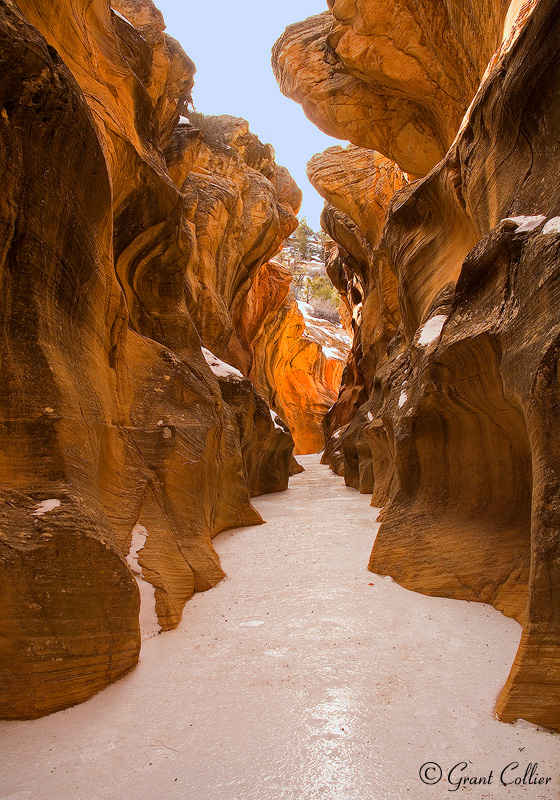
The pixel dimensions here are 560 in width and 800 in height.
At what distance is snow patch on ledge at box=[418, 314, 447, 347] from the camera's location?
4902 millimetres

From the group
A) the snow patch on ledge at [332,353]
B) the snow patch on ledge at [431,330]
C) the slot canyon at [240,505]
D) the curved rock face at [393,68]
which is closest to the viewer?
the slot canyon at [240,505]

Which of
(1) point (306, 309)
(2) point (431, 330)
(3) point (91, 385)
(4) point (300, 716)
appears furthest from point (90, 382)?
(1) point (306, 309)

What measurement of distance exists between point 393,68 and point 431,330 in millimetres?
7865

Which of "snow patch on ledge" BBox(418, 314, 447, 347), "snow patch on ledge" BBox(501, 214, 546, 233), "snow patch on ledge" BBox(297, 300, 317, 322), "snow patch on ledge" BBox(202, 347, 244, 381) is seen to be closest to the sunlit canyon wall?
"snow patch on ledge" BBox(202, 347, 244, 381)

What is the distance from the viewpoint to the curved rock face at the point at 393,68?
761cm

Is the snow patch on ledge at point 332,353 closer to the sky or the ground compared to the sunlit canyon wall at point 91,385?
closer to the sky

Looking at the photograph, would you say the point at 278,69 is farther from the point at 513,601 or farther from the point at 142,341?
the point at 513,601

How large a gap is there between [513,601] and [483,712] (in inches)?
51.4

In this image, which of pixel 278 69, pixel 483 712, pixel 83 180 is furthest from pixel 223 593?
pixel 278 69

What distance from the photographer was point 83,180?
139 inches

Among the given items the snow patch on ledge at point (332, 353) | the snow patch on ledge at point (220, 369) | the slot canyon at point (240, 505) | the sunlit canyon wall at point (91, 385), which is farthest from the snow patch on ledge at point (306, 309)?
the sunlit canyon wall at point (91, 385)

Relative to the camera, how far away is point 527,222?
3.42 meters

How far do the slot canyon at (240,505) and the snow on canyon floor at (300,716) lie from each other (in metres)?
0.02

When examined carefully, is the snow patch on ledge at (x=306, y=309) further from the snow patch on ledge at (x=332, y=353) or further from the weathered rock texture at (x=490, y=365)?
the weathered rock texture at (x=490, y=365)
